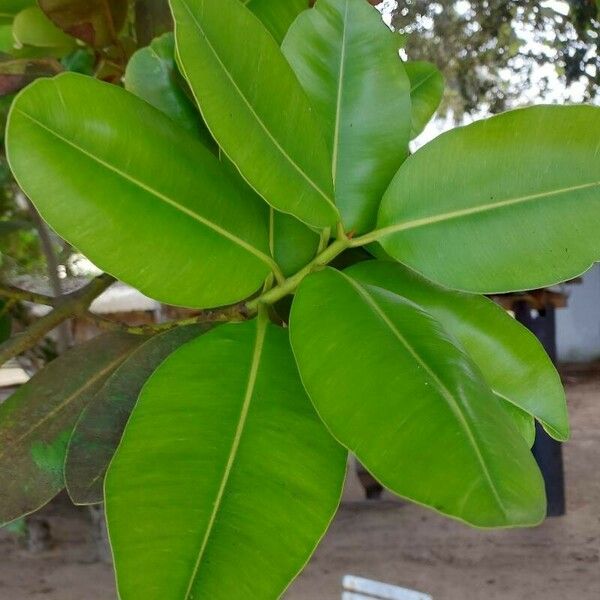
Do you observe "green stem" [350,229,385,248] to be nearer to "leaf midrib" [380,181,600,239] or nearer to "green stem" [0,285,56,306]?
"leaf midrib" [380,181,600,239]

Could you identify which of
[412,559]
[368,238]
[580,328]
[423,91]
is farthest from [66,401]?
[580,328]

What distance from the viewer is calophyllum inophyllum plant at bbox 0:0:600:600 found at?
0.30 meters

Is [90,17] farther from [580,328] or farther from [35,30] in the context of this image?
[580,328]

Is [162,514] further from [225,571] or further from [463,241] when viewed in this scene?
[463,241]

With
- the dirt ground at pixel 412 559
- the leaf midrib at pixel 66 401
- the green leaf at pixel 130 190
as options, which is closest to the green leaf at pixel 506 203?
the green leaf at pixel 130 190

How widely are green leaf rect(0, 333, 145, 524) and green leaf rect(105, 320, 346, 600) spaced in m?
0.14

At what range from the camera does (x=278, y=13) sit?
0.48 m

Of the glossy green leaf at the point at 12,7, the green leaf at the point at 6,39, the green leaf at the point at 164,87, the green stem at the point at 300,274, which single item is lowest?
the green stem at the point at 300,274

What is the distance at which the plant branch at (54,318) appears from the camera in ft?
1.63

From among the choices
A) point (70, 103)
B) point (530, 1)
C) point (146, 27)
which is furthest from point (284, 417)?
point (530, 1)

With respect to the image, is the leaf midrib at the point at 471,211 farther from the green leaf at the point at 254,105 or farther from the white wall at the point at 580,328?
the white wall at the point at 580,328

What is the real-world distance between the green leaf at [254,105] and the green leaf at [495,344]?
8 cm

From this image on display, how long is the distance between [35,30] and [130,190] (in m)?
0.33

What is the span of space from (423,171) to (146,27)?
35cm
